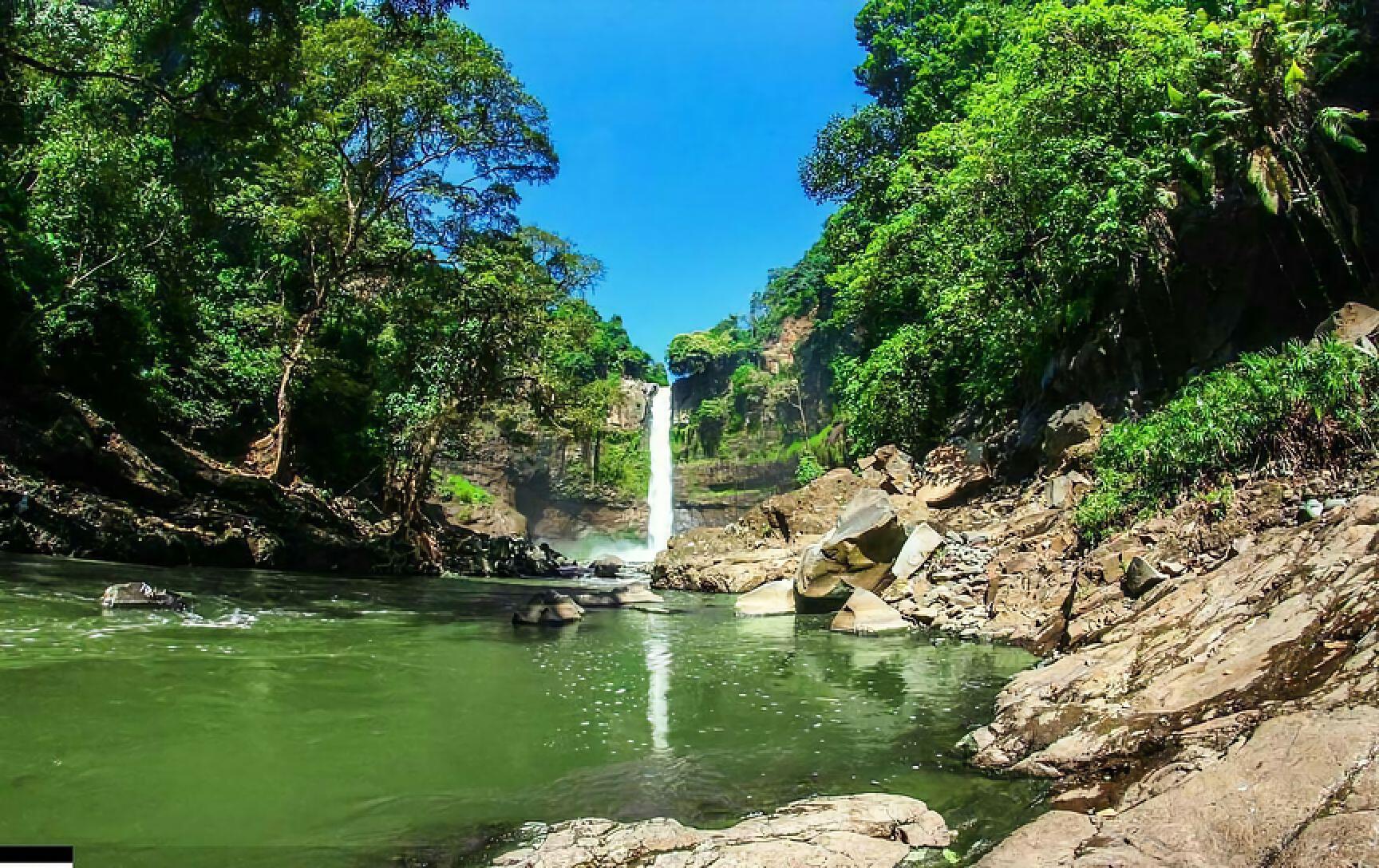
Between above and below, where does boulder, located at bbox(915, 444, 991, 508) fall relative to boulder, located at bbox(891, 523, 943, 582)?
above

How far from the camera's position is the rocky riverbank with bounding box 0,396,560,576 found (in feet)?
43.8

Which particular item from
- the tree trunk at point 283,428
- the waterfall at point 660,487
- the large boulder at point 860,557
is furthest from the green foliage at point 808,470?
the tree trunk at point 283,428

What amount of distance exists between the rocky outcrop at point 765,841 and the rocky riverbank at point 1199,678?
0.50 m

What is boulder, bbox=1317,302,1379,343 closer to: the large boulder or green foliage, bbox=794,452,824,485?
the large boulder

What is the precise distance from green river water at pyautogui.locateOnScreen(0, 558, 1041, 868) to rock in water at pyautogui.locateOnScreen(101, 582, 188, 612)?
0.70 ft

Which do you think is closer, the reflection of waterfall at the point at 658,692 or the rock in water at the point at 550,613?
the reflection of waterfall at the point at 658,692

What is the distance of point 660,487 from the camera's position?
46.8 meters

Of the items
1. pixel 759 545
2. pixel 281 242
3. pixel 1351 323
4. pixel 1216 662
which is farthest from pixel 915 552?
pixel 281 242

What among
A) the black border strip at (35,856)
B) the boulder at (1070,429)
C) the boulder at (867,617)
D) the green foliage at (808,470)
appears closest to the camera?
the black border strip at (35,856)

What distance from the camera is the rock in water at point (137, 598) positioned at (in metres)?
8.50

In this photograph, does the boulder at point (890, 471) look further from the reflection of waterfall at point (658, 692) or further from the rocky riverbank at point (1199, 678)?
the reflection of waterfall at point (658, 692)

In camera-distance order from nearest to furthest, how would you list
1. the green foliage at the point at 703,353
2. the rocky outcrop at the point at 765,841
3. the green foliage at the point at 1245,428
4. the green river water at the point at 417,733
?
1. the rocky outcrop at the point at 765,841
2. the green river water at the point at 417,733
3. the green foliage at the point at 1245,428
4. the green foliage at the point at 703,353

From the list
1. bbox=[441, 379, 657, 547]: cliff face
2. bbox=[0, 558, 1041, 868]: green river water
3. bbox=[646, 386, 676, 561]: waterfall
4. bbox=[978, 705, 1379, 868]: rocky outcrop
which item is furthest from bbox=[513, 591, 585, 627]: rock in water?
Answer: bbox=[646, 386, 676, 561]: waterfall

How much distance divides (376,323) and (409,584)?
9.53 m
